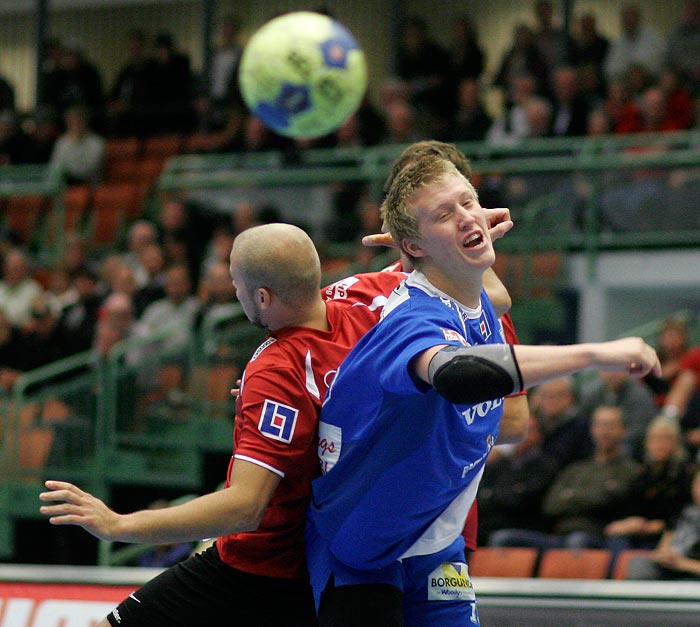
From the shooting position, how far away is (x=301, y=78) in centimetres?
712

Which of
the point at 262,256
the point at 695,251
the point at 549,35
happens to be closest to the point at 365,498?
the point at 262,256

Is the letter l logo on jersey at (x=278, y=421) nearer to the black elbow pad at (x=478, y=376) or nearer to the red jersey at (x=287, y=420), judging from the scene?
the red jersey at (x=287, y=420)

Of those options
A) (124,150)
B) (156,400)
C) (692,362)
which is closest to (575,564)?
(692,362)

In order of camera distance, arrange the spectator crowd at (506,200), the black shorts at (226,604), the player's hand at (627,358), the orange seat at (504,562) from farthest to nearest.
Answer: the spectator crowd at (506,200) → the orange seat at (504,562) → the black shorts at (226,604) → the player's hand at (627,358)

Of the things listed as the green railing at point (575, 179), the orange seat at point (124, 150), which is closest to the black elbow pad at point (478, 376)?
the green railing at point (575, 179)

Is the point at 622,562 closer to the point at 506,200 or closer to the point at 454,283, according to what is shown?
the point at 506,200

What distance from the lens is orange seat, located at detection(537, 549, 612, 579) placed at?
608 cm

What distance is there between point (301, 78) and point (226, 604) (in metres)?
4.34

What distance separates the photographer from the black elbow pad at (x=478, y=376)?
2527 millimetres

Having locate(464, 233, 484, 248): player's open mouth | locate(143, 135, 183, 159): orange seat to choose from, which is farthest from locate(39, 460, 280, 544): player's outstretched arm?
locate(143, 135, 183, 159): orange seat

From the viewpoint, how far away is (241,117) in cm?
1213

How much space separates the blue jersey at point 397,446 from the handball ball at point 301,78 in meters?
4.21

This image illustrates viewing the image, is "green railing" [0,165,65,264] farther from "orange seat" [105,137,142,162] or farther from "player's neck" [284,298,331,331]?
"player's neck" [284,298,331,331]

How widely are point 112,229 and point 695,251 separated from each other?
5.53 metres
